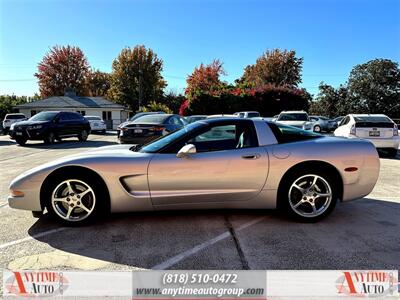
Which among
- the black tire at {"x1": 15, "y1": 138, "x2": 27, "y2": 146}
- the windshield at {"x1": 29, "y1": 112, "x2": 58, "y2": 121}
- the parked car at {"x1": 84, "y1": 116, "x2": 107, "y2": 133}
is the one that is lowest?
the black tire at {"x1": 15, "y1": 138, "x2": 27, "y2": 146}

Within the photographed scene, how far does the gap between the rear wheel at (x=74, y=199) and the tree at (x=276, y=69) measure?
55955 millimetres

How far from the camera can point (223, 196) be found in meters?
4.30

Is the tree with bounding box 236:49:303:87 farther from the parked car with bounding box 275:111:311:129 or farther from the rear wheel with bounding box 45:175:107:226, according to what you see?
the rear wheel with bounding box 45:175:107:226

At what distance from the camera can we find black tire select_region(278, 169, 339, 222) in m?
4.36

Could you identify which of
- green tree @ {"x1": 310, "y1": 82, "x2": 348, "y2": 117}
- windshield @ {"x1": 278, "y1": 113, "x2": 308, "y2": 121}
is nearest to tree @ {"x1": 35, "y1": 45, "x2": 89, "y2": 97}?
green tree @ {"x1": 310, "y1": 82, "x2": 348, "y2": 117}

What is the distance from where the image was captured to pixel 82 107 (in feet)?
132

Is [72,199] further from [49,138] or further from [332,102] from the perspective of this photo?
[332,102]

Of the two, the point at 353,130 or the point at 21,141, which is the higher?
the point at 353,130

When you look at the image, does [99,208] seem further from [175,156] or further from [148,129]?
[148,129]

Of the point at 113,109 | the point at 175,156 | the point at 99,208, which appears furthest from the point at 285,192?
the point at 113,109

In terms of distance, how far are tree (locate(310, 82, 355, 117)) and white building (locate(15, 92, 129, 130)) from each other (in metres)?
26.4

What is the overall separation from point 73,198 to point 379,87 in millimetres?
41890

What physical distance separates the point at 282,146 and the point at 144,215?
2057mm

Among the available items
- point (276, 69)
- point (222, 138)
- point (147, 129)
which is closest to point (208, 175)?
point (222, 138)
